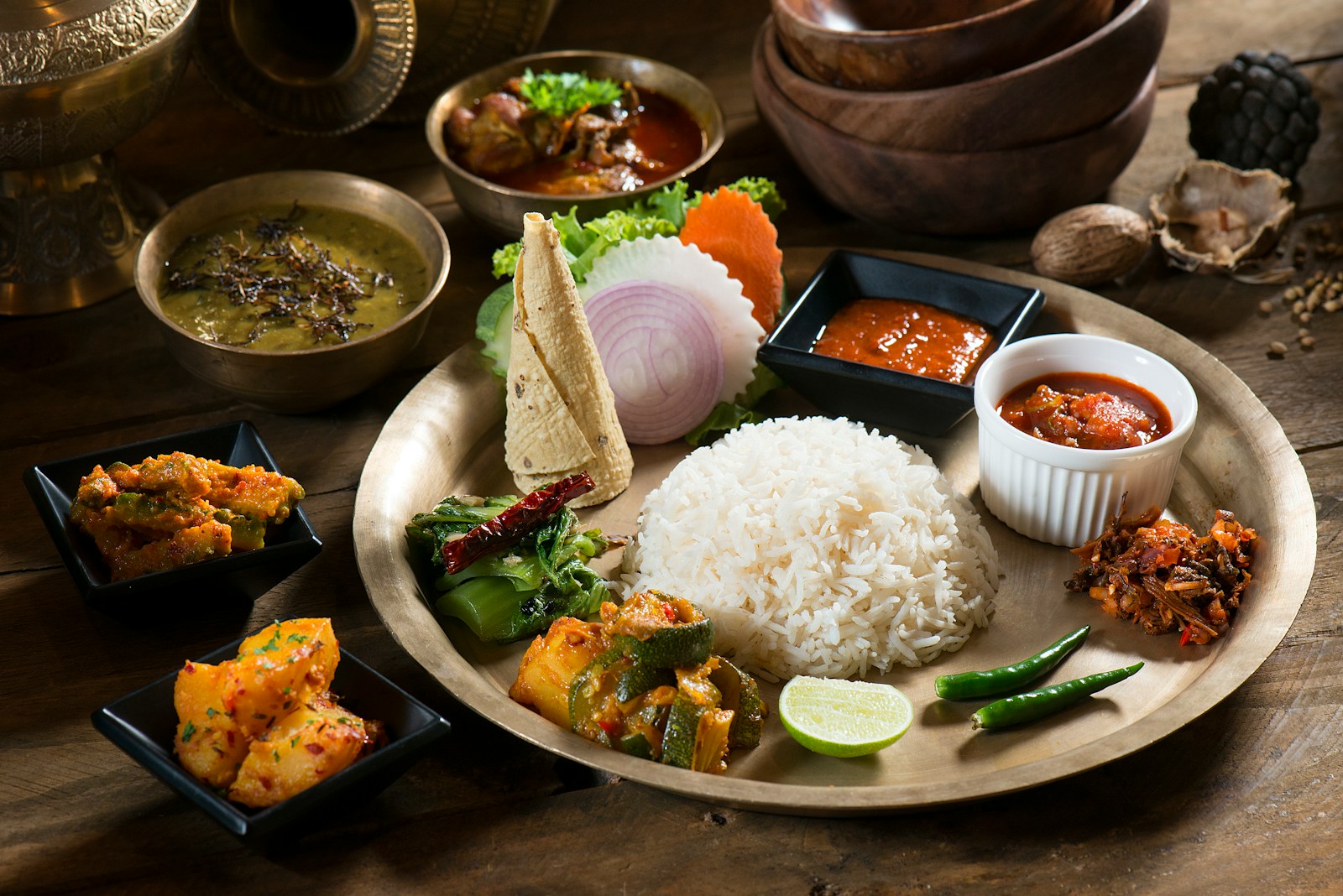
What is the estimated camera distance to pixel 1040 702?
7.64ft

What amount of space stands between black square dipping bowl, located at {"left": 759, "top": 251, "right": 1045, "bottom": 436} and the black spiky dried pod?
124 cm

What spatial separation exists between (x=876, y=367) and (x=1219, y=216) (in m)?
1.47

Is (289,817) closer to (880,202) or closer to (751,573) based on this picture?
(751,573)

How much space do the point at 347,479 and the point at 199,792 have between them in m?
1.22

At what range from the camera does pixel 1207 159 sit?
3.96 metres

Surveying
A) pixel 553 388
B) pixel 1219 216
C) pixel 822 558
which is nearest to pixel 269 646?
pixel 553 388

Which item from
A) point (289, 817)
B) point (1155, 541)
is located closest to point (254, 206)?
point (289, 817)

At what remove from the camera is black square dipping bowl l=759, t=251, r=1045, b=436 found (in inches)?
117

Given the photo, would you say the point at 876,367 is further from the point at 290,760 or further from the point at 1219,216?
the point at 290,760

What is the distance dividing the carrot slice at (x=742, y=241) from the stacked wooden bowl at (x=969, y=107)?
0.49 meters

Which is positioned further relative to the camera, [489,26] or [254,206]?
[489,26]

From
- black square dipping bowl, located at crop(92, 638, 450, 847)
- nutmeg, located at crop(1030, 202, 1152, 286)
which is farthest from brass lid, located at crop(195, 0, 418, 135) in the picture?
black square dipping bowl, located at crop(92, 638, 450, 847)

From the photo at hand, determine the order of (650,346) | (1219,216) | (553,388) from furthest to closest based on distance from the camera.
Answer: (1219,216) < (650,346) < (553,388)

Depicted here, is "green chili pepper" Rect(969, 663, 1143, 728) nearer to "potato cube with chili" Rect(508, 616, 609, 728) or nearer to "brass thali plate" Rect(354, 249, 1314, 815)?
"brass thali plate" Rect(354, 249, 1314, 815)
